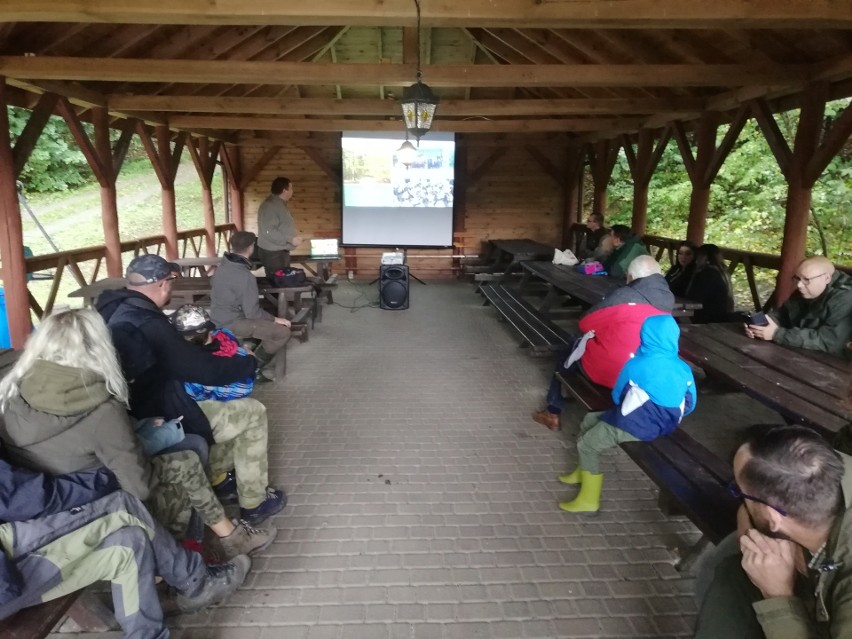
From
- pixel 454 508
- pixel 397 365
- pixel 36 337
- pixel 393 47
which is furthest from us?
pixel 393 47

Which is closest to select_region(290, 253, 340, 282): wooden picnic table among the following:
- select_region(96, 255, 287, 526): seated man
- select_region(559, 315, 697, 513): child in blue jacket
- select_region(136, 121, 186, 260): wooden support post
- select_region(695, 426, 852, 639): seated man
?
select_region(136, 121, 186, 260): wooden support post

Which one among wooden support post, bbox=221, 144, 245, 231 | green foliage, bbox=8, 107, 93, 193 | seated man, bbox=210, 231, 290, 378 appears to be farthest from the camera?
green foliage, bbox=8, 107, 93, 193

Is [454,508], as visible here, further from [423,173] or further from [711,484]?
[423,173]

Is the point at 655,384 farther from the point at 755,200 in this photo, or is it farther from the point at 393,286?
the point at 755,200

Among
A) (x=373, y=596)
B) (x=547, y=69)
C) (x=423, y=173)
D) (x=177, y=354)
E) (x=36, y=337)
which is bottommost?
(x=373, y=596)

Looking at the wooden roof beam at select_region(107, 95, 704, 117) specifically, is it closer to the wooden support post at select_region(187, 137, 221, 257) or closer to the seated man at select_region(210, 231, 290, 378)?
the wooden support post at select_region(187, 137, 221, 257)

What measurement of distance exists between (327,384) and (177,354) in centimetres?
233

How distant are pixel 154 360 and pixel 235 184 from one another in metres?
9.22

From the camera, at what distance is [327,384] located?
4527 mm

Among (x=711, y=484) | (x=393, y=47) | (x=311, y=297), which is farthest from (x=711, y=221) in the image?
(x=711, y=484)

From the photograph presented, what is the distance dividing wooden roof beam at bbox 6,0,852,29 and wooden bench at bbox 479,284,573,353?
2.30 meters

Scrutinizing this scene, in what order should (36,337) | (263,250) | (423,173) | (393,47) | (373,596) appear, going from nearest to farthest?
(36,337) → (373,596) → (263,250) → (393,47) → (423,173)

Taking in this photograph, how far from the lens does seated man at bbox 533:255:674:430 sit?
2.87 m

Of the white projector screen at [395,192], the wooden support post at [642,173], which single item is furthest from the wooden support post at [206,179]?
the wooden support post at [642,173]
